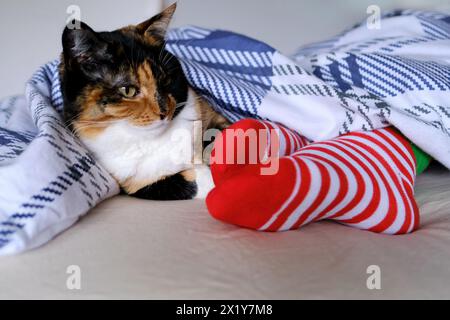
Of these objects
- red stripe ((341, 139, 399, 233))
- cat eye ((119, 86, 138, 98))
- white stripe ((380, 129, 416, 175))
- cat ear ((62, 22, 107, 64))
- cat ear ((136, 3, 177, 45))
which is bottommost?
red stripe ((341, 139, 399, 233))

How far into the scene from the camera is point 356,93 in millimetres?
916

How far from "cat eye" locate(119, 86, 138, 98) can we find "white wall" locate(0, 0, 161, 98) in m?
0.82

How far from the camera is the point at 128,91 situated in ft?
2.66

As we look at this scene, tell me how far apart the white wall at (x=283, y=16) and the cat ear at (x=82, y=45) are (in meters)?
0.94

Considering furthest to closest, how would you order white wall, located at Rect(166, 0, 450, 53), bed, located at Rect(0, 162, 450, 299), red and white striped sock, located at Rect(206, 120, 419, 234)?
white wall, located at Rect(166, 0, 450, 53)
red and white striped sock, located at Rect(206, 120, 419, 234)
bed, located at Rect(0, 162, 450, 299)

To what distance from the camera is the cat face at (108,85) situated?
2.61 ft

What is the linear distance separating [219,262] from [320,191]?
196mm

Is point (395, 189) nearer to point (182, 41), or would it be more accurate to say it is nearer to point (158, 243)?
point (158, 243)

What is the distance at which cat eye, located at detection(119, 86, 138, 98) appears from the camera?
2.64ft

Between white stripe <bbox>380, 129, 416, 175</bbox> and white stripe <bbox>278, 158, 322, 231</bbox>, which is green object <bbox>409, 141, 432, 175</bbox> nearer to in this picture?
white stripe <bbox>380, 129, 416, 175</bbox>

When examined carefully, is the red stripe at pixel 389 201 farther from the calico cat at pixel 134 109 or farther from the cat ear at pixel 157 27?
A: the cat ear at pixel 157 27

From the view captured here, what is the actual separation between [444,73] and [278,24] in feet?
3.22

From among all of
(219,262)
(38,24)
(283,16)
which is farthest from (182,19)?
(219,262)

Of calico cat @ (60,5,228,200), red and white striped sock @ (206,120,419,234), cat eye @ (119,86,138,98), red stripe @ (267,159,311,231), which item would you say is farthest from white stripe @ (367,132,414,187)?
cat eye @ (119,86,138,98)
